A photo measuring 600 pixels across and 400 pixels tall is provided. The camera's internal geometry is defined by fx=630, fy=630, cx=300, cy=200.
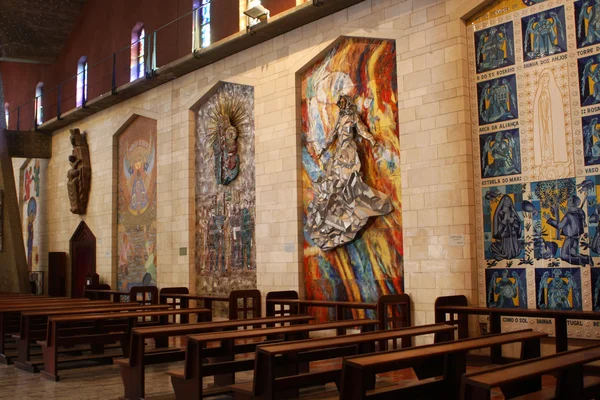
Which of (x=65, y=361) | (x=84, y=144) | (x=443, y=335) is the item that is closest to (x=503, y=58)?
(x=443, y=335)

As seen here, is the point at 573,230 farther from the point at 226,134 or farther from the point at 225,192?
the point at 226,134

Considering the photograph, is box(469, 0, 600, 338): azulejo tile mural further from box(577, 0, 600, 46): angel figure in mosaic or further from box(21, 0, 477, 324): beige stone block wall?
box(21, 0, 477, 324): beige stone block wall

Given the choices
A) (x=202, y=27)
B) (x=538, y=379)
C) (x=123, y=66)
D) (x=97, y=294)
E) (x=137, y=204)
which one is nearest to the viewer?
(x=538, y=379)

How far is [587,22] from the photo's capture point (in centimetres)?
741

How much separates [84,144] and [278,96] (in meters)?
8.38

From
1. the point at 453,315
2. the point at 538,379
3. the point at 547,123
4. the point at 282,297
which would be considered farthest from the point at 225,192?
the point at 538,379

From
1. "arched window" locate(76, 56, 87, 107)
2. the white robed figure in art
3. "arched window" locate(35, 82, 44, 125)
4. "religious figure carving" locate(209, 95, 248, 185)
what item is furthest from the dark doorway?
the white robed figure in art

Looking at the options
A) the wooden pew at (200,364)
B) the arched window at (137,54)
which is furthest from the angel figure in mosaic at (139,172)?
the wooden pew at (200,364)

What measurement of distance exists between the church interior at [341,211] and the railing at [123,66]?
0.32 feet

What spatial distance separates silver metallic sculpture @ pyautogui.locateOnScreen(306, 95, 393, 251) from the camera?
31.4ft

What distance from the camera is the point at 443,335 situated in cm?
583

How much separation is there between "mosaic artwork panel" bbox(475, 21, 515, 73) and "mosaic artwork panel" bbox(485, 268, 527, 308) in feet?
8.75

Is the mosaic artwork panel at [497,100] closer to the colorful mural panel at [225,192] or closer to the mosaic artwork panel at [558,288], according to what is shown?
the mosaic artwork panel at [558,288]

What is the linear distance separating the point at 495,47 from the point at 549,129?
1384mm
